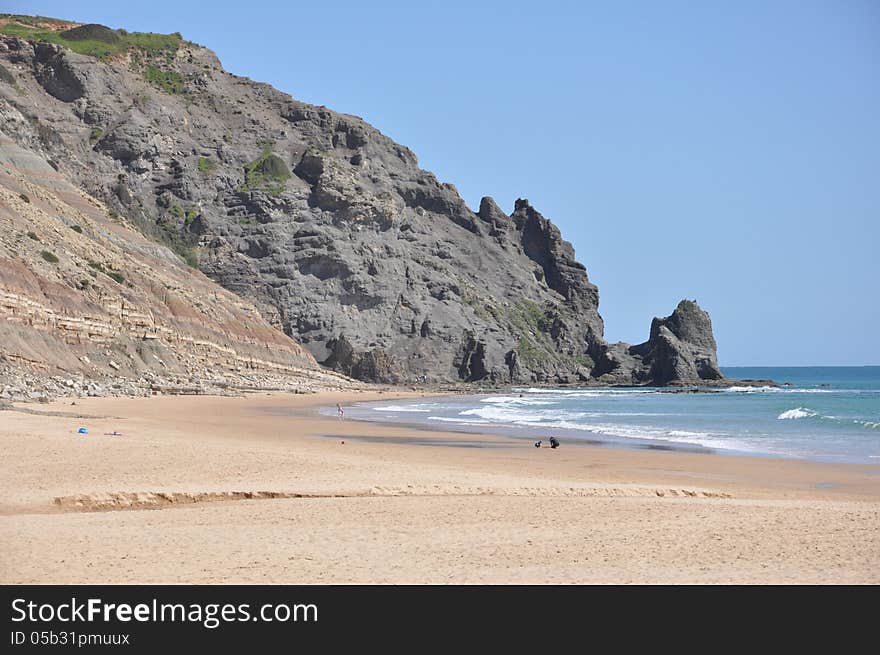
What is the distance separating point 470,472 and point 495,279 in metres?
108

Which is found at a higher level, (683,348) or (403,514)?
(683,348)

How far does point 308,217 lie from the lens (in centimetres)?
9912

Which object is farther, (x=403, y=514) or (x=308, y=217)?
(x=308, y=217)

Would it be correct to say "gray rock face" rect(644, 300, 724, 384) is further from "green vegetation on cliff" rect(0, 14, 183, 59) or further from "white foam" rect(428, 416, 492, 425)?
"green vegetation on cliff" rect(0, 14, 183, 59)

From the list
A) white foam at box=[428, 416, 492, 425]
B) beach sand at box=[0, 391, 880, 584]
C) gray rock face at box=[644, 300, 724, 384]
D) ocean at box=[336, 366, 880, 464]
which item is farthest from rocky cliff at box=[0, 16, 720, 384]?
beach sand at box=[0, 391, 880, 584]

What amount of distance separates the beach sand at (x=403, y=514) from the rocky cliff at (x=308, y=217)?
66.0 metres

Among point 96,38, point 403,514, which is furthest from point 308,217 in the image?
point 403,514

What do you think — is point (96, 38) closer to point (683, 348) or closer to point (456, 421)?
point (683, 348)

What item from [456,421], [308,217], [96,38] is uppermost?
[96,38]

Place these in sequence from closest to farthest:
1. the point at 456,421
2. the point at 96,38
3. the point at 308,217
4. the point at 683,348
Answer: the point at 456,421
the point at 308,217
the point at 683,348
the point at 96,38

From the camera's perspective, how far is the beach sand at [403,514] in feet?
27.9

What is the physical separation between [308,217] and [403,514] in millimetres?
89614

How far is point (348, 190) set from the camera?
4048 inches

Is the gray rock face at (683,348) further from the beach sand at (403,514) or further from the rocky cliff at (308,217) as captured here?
the beach sand at (403,514)
